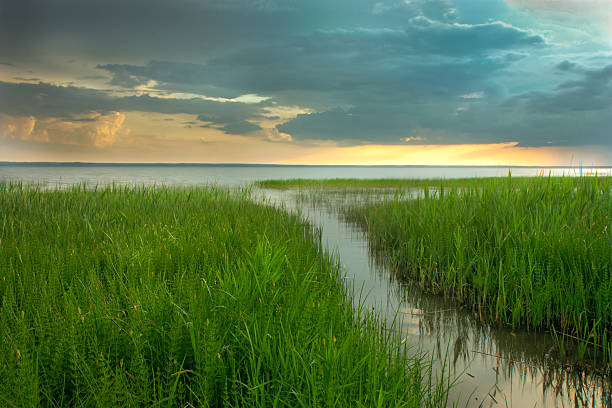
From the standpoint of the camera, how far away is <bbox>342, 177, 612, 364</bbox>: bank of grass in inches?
162

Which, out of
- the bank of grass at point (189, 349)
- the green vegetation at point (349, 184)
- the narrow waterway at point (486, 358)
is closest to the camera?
the bank of grass at point (189, 349)

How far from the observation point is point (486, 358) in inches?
152

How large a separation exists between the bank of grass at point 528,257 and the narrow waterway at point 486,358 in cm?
24

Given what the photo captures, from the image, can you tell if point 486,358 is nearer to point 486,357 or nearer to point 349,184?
point 486,357

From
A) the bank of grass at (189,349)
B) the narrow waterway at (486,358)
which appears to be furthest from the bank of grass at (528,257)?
the bank of grass at (189,349)

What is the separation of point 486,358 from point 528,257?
1575 millimetres

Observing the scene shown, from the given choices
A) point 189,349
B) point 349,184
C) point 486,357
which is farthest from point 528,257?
point 349,184

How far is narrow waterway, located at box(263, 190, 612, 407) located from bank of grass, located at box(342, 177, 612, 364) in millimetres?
239

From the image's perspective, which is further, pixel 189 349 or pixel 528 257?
pixel 528 257

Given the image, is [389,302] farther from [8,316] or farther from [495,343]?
[8,316]

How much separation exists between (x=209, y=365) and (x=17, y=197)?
1012 cm

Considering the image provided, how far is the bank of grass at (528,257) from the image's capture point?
A: 162 inches

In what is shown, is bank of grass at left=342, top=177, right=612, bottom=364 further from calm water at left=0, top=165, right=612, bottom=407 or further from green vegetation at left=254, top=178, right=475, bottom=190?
green vegetation at left=254, top=178, right=475, bottom=190

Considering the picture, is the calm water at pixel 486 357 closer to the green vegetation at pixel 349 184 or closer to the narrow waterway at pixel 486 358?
the narrow waterway at pixel 486 358
